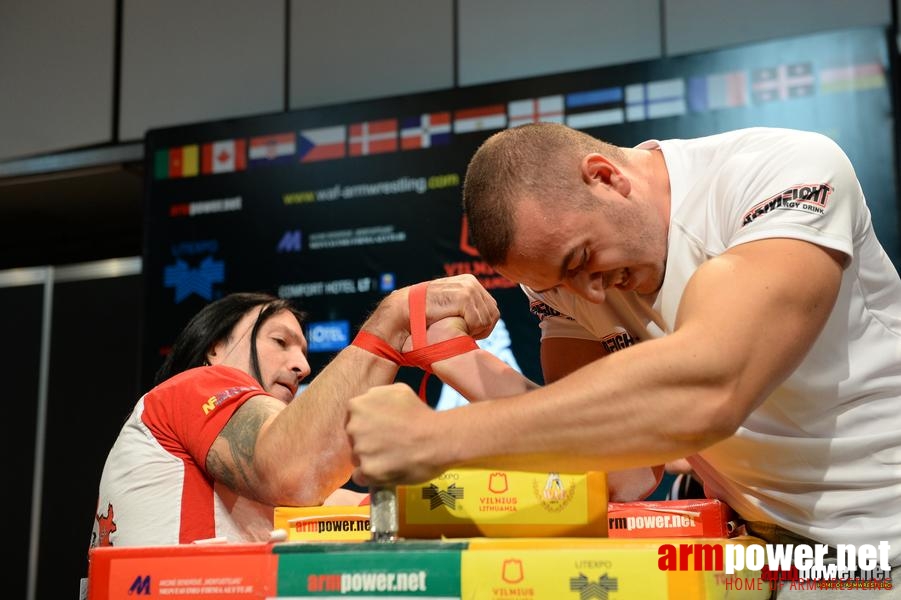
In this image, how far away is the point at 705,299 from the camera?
96cm

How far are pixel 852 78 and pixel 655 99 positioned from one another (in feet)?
2.16

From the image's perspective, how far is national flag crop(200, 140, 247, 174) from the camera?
409cm

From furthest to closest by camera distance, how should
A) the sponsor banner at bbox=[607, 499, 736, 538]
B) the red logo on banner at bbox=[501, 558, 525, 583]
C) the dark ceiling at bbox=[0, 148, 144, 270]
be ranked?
the dark ceiling at bbox=[0, 148, 144, 270], the sponsor banner at bbox=[607, 499, 736, 538], the red logo on banner at bbox=[501, 558, 525, 583]

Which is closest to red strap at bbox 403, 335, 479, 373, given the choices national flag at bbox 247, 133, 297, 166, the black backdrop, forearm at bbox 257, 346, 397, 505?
forearm at bbox 257, 346, 397, 505

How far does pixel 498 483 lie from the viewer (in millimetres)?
1032

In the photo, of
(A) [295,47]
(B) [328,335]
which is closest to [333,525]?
(B) [328,335]

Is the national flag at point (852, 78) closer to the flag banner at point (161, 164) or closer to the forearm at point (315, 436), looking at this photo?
the forearm at point (315, 436)

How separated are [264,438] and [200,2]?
367cm

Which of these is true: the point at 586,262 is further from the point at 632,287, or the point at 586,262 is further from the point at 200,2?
the point at 200,2

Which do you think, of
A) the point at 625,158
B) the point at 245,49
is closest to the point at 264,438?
the point at 625,158

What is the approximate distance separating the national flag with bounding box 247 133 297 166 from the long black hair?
197 cm

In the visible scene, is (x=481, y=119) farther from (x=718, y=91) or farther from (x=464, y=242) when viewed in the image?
(x=718, y=91)

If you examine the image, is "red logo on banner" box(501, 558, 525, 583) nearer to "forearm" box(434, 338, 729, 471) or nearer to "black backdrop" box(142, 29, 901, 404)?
"forearm" box(434, 338, 729, 471)

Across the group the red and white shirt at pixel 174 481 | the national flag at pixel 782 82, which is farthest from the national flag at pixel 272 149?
the red and white shirt at pixel 174 481
